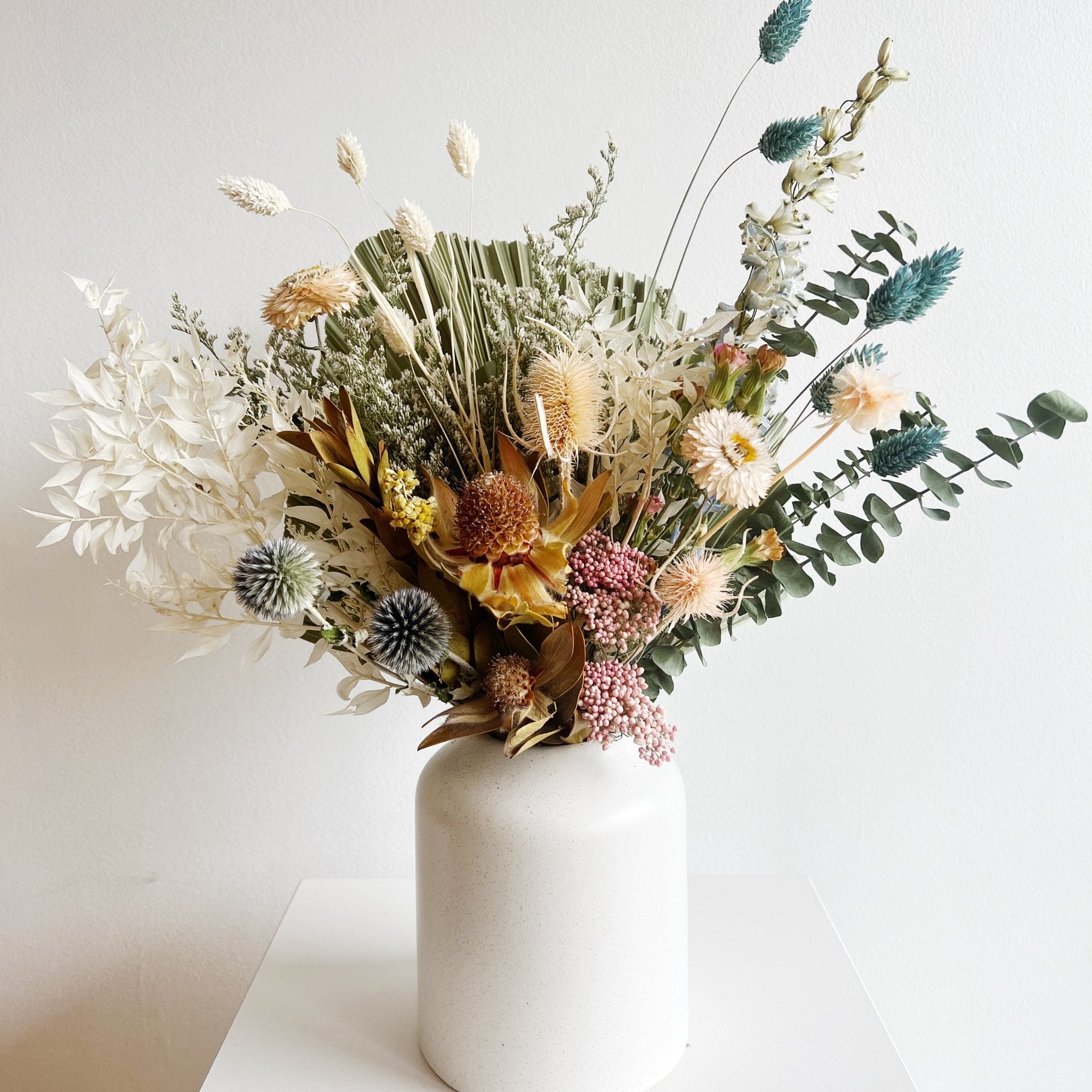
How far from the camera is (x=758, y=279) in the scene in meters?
0.61

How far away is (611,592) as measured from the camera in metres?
0.62

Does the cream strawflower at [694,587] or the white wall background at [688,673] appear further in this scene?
the white wall background at [688,673]

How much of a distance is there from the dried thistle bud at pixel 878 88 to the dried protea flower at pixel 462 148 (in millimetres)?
252

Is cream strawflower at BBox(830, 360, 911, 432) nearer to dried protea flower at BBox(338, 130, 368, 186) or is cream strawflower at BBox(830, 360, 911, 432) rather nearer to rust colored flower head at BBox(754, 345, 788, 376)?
rust colored flower head at BBox(754, 345, 788, 376)

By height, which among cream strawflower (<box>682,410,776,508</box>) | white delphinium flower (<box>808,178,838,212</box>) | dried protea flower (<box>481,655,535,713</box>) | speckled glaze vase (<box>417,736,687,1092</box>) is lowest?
speckled glaze vase (<box>417,736,687,1092</box>)

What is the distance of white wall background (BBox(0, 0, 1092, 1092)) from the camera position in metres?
1.02

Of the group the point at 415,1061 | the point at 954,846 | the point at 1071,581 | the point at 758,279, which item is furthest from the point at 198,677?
the point at 1071,581

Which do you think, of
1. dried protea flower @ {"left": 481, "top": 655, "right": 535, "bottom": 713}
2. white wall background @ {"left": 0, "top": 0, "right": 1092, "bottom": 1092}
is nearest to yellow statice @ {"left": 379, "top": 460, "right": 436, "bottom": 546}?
dried protea flower @ {"left": 481, "top": 655, "right": 535, "bottom": 713}

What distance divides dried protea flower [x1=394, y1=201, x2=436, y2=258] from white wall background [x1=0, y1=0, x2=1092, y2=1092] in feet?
1.41

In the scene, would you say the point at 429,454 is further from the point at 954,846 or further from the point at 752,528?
the point at 954,846

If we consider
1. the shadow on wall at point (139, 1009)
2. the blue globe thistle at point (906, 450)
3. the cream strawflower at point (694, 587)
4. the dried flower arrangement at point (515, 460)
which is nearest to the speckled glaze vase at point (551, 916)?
the dried flower arrangement at point (515, 460)

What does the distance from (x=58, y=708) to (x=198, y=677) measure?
0.55 feet

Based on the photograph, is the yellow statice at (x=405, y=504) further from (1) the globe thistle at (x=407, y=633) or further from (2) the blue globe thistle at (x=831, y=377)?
(2) the blue globe thistle at (x=831, y=377)

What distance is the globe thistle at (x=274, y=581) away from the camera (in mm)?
541
